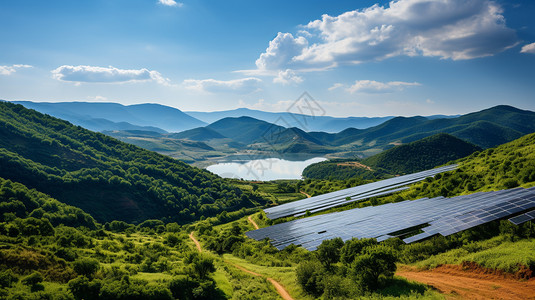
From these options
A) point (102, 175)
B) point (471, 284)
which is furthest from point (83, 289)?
point (102, 175)

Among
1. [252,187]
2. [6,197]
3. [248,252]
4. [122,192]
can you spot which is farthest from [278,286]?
[252,187]

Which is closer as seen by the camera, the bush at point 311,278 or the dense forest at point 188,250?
the dense forest at point 188,250

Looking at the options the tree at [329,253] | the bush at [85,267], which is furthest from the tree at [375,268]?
the bush at [85,267]

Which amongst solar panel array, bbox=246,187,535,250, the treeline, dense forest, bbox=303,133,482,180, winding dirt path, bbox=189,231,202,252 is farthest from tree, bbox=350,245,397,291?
dense forest, bbox=303,133,482,180

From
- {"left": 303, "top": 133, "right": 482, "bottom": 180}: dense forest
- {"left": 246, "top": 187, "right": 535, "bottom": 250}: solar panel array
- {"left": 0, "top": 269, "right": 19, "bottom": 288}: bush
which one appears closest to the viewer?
{"left": 0, "top": 269, "right": 19, "bottom": 288}: bush

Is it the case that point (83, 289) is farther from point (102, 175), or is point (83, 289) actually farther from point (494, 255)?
point (102, 175)

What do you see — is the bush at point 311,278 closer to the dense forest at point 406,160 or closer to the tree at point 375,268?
the tree at point 375,268

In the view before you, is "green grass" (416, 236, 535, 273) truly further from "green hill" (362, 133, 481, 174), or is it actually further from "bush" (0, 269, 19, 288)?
"green hill" (362, 133, 481, 174)
